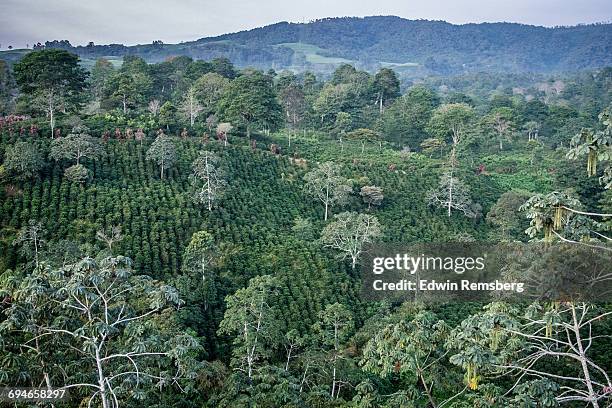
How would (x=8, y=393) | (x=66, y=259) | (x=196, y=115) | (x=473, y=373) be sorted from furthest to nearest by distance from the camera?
(x=196, y=115) < (x=66, y=259) < (x=8, y=393) < (x=473, y=373)

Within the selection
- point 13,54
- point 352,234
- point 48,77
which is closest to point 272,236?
point 352,234

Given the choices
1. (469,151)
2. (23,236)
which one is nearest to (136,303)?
(23,236)

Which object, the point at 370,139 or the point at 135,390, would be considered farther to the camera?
the point at 370,139

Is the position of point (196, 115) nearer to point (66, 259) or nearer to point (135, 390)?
point (66, 259)

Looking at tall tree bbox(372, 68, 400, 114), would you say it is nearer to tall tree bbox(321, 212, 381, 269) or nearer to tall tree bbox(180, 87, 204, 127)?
tall tree bbox(180, 87, 204, 127)

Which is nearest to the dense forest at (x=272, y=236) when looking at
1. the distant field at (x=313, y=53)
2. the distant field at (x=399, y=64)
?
the distant field at (x=313, y=53)

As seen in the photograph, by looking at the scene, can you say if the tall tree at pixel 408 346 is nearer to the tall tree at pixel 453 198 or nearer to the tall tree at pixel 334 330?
the tall tree at pixel 334 330

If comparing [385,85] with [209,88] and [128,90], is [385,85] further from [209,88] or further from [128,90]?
[128,90]
